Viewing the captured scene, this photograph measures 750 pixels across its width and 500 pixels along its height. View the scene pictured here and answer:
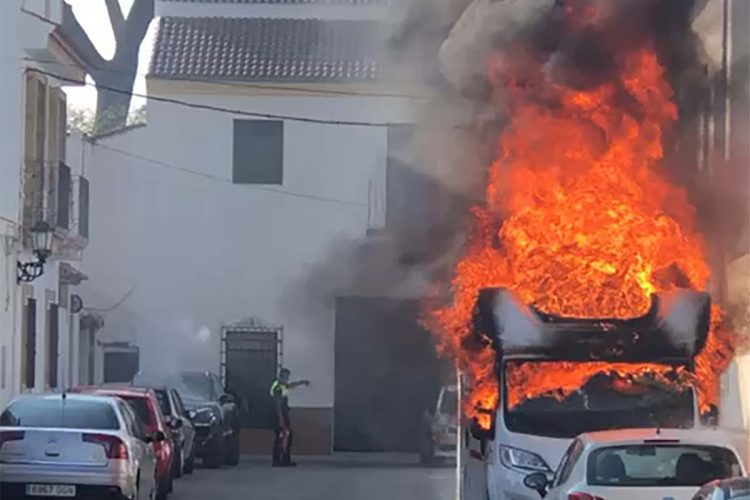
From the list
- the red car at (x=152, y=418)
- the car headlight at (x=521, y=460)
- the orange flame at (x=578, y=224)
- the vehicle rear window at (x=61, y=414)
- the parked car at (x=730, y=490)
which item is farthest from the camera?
the red car at (x=152, y=418)

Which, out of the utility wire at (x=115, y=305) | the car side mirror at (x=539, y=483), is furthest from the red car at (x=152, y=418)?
the utility wire at (x=115, y=305)

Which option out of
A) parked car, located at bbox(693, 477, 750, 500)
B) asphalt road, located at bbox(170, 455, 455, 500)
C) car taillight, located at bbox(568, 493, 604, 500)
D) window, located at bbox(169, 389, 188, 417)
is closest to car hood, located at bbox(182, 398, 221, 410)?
asphalt road, located at bbox(170, 455, 455, 500)

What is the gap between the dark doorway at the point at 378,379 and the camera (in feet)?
102

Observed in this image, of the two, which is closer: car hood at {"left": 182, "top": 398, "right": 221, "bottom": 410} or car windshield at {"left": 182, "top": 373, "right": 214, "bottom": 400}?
car hood at {"left": 182, "top": 398, "right": 221, "bottom": 410}

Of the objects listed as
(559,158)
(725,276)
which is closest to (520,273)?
(559,158)

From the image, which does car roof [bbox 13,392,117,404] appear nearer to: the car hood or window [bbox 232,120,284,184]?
the car hood

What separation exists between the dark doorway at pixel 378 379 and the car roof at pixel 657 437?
57.1 ft

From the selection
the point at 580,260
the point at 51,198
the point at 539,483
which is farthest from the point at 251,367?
the point at 539,483

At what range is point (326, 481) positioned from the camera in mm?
27125

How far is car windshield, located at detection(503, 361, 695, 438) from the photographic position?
50.8 feet

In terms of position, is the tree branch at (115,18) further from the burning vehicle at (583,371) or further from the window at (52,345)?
the burning vehicle at (583,371)

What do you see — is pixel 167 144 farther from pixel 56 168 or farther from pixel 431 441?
pixel 431 441

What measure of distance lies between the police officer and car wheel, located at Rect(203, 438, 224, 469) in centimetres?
137

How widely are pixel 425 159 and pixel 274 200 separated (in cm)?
1132
